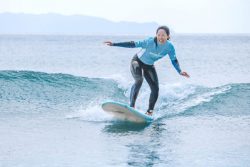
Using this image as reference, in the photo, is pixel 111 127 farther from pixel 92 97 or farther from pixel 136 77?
pixel 92 97

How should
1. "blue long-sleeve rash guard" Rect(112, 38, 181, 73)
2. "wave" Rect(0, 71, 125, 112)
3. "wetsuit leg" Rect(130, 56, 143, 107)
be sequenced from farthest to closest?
"wave" Rect(0, 71, 125, 112) → "wetsuit leg" Rect(130, 56, 143, 107) → "blue long-sleeve rash guard" Rect(112, 38, 181, 73)

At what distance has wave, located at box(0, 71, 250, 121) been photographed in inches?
431

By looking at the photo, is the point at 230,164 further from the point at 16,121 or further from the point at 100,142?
the point at 16,121

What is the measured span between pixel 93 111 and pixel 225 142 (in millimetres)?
3492

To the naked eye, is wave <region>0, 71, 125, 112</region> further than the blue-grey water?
Yes

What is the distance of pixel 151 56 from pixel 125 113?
128 centimetres

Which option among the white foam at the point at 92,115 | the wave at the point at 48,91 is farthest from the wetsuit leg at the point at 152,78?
the wave at the point at 48,91

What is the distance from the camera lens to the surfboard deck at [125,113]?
9.62 metres

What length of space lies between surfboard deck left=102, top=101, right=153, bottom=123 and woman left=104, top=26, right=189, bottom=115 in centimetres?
36

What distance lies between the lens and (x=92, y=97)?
1302 cm

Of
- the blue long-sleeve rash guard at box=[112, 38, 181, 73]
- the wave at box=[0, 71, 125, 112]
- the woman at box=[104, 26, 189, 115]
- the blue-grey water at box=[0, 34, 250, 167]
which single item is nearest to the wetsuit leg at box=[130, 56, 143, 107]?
the woman at box=[104, 26, 189, 115]

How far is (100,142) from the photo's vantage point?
7848mm

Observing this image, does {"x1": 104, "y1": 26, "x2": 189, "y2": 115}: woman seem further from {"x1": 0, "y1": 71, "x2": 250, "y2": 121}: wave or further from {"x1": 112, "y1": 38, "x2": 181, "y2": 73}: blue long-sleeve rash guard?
{"x1": 0, "y1": 71, "x2": 250, "y2": 121}: wave

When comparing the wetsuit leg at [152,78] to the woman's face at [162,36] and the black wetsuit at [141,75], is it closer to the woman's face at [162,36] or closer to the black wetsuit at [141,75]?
the black wetsuit at [141,75]
